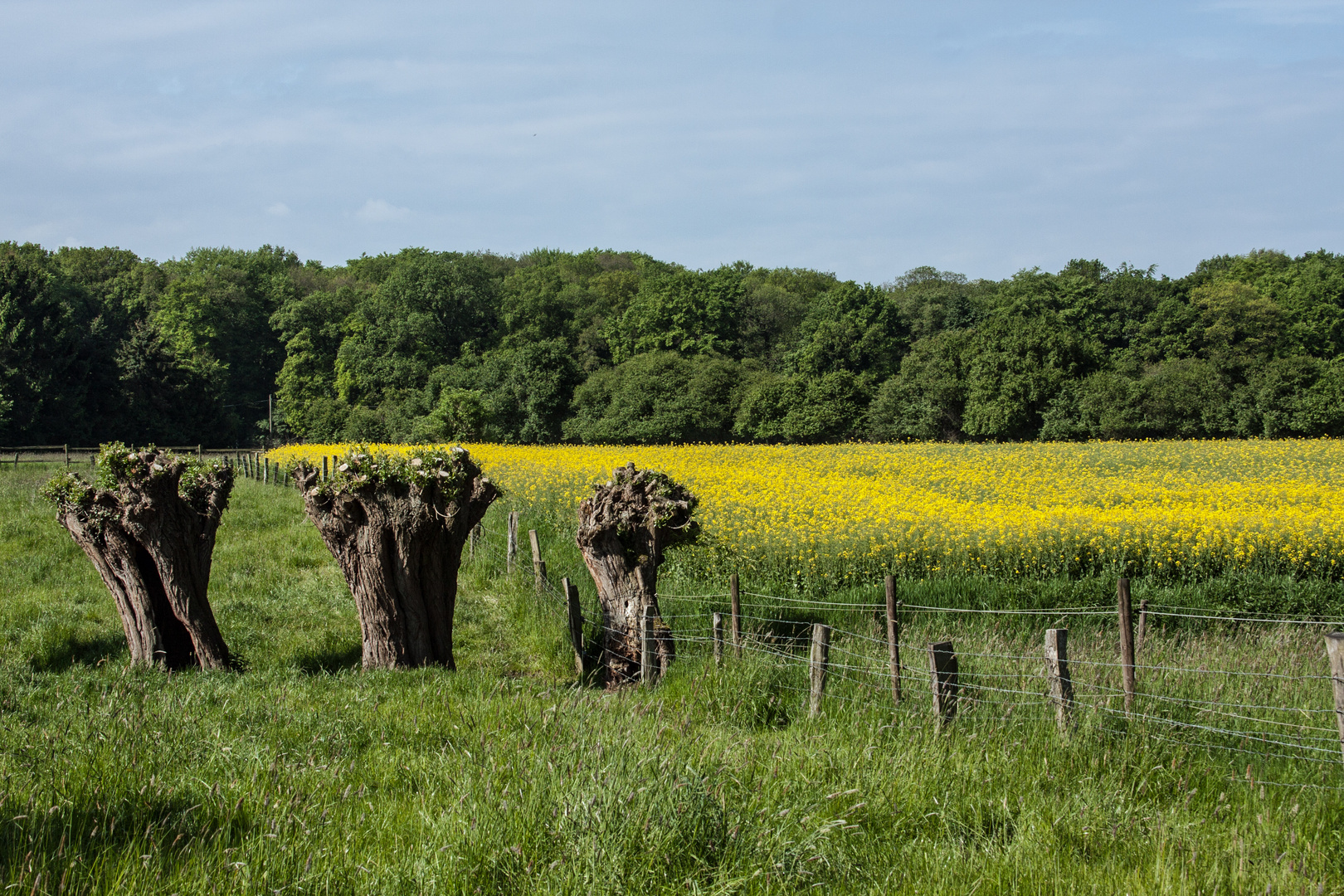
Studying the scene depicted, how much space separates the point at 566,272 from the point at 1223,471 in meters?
71.5

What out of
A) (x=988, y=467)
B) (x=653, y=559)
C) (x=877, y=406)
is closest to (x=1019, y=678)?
(x=653, y=559)

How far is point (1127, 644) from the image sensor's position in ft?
23.2

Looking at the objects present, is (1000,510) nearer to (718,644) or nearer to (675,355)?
(718,644)

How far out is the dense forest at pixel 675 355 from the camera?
48.3 metres

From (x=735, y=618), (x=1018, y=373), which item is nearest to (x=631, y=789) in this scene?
(x=735, y=618)

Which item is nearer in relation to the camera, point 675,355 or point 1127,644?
point 1127,644

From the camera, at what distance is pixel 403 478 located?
8.12 metres

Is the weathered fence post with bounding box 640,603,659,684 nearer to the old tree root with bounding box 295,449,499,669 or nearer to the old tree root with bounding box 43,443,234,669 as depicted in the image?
the old tree root with bounding box 295,449,499,669

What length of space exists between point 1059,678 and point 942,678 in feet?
2.40

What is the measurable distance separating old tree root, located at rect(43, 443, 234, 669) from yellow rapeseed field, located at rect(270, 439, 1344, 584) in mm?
5638

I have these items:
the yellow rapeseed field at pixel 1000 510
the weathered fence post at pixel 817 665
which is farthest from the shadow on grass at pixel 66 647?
the weathered fence post at pixel 817 665

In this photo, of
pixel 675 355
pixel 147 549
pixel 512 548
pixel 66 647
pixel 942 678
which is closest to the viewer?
pixel 942 678

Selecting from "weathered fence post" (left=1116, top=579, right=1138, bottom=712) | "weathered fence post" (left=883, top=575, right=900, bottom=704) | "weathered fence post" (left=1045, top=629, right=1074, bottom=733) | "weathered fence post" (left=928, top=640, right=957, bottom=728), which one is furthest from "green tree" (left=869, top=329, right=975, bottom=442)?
"weathered fence post" (left=1045, top=629, right=1074, bottom=733)

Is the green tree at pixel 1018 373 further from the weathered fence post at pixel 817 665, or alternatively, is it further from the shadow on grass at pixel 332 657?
the weathered fence post at pixel 817 665
